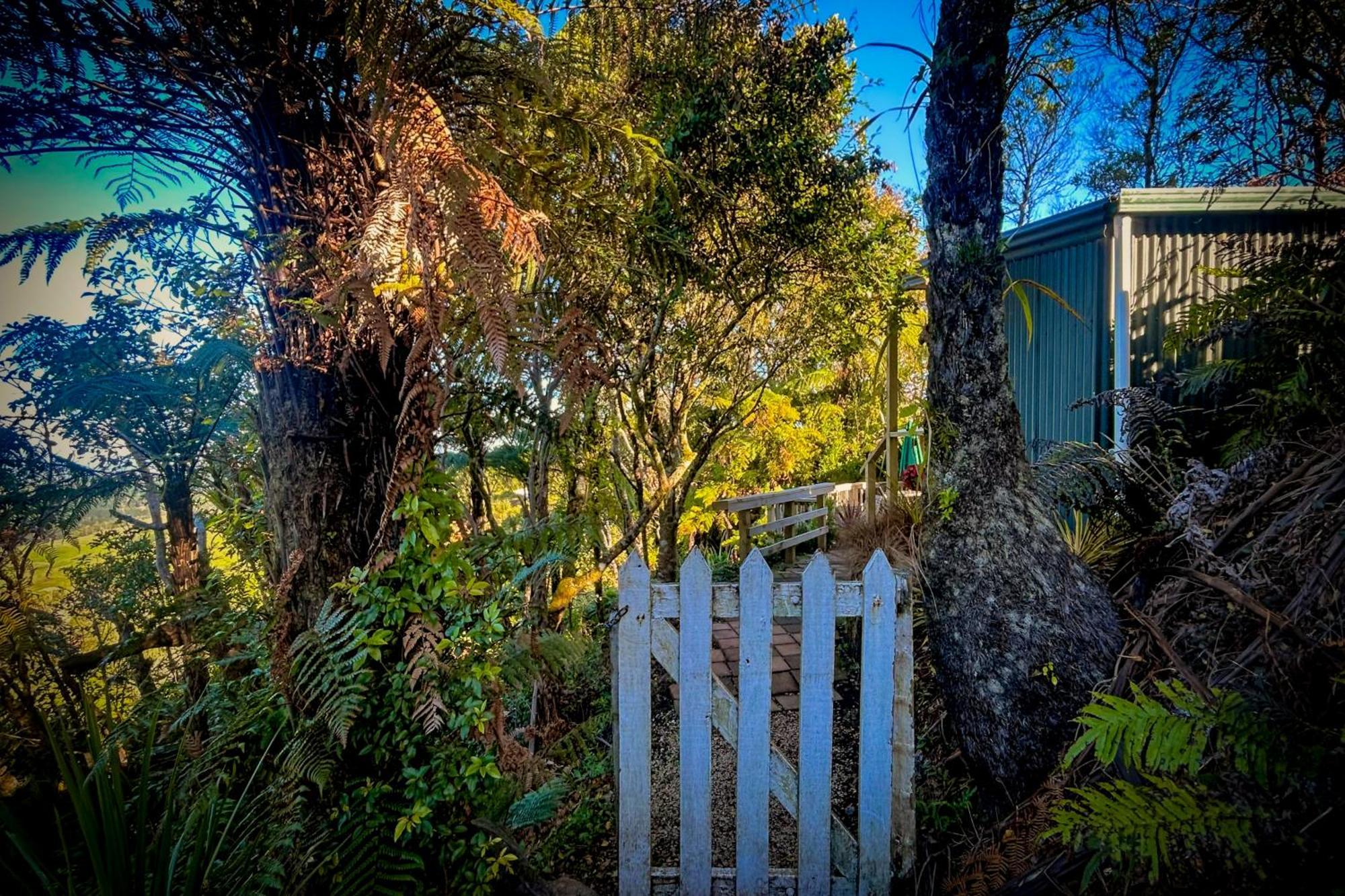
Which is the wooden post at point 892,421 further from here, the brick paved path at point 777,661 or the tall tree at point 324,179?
the tall tree at point 324,179

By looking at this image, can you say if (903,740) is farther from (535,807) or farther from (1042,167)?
(1042,167)

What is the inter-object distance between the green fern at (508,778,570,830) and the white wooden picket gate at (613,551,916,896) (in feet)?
0.72

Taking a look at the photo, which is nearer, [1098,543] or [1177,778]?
[1177,778]

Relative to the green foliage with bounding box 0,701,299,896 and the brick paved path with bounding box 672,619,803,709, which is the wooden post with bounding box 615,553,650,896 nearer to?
the green foliage with bounding box 0,701,299,896

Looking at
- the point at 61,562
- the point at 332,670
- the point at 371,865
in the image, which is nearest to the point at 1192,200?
the point at 332,670

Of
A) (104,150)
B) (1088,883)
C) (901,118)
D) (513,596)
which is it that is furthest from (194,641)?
(901,118)

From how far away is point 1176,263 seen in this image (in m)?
4.84

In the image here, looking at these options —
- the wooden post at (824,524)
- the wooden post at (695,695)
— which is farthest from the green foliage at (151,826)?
the wooden post at (824,524)

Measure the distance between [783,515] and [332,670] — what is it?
275 inches

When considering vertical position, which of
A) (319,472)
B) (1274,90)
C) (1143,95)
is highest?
(1143,95)

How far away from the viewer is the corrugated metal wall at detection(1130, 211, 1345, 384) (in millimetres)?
4734

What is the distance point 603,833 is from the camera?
2227 millimetres

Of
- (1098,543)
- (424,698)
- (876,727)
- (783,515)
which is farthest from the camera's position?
(783,515)

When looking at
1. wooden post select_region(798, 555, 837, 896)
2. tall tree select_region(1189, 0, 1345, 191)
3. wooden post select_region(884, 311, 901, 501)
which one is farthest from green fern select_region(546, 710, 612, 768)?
tall tree select_region(1189, 0, 1345, 191)
